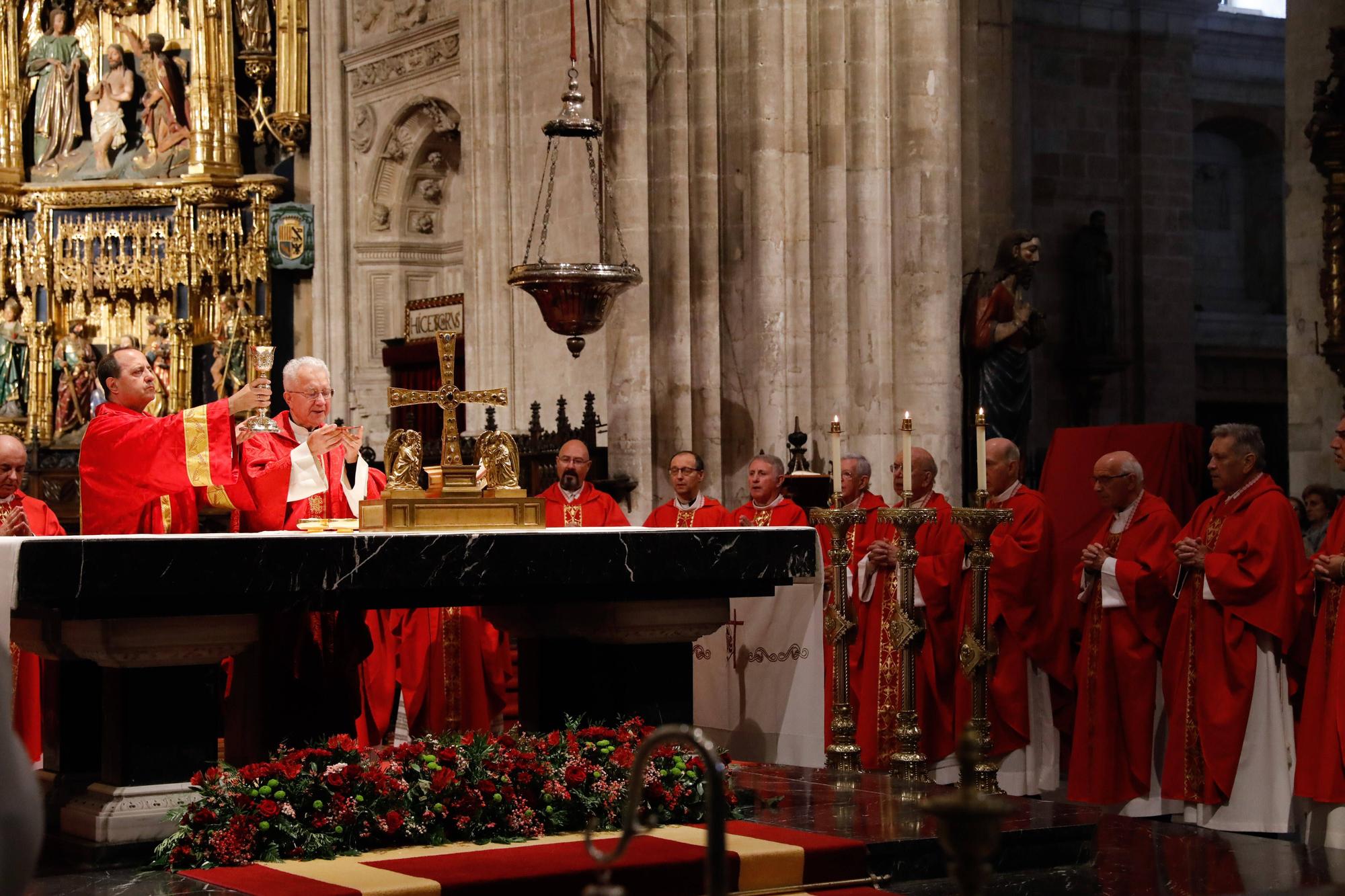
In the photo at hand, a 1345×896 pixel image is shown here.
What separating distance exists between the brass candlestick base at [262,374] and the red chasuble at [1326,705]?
13.5 feet

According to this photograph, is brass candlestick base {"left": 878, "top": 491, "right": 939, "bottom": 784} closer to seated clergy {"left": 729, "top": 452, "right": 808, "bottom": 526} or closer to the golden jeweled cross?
the golden jeweled cross

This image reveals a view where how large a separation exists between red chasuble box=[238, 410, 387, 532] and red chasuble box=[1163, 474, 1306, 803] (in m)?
3.44

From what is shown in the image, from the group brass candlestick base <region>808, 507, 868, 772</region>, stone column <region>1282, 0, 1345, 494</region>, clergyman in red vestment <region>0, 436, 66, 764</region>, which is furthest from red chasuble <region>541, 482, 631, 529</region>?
stone column <region>1282, 0, 1345, 494</region>

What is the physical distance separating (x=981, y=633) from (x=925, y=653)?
145 cm

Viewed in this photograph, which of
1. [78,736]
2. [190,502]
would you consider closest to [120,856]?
[78,736]

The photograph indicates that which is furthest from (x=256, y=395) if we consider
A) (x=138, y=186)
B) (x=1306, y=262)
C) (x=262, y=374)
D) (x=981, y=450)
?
(x=138, y=186)

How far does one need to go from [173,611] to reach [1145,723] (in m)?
4.32

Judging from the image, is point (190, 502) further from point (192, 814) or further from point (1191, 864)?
point (1191, 864)

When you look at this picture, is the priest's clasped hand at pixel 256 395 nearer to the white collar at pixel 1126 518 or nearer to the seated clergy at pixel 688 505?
the seated clergy at pixel 688 505

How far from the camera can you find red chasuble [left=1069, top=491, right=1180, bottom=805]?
26.4 ft

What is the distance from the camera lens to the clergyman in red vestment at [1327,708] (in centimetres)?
724

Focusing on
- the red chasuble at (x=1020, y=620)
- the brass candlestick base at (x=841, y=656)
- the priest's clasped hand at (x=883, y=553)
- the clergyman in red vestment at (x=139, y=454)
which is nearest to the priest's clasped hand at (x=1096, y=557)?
the red chasuble at (x=1020, y=620)

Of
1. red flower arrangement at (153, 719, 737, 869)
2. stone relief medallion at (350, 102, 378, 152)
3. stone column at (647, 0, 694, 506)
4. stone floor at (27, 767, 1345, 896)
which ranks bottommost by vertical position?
stone floor at (27, 767, 1345, 896)

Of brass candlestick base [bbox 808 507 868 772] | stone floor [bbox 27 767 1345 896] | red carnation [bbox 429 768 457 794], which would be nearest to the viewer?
red carnation [bbox 429 768 457 794]
